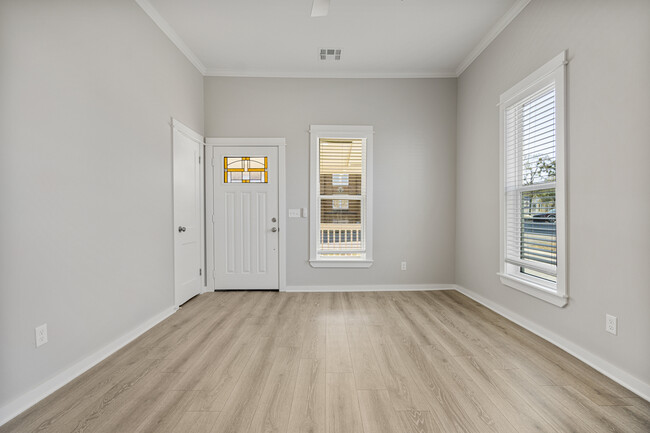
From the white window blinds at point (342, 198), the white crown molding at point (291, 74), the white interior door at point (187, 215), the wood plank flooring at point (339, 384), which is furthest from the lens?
the white window blinds at point (342, 198)

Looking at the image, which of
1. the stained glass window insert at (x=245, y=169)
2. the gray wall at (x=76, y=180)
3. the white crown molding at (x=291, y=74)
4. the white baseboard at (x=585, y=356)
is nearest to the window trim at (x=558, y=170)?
the white baseboard at (x=585, y=356)

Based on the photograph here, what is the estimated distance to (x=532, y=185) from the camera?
276cm

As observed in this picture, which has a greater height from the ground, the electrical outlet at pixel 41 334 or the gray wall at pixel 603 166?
the gray wall at pixel 603 166

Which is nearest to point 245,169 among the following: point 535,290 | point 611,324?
point 535,290

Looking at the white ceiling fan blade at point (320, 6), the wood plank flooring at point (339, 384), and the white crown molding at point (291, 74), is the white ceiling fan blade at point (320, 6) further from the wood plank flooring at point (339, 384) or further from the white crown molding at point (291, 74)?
the wood plank flooring at point (339, 384)

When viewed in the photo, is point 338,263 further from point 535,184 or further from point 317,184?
point 535,184

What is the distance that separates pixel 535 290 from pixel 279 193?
122 inches

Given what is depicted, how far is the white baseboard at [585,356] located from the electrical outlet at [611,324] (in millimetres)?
218

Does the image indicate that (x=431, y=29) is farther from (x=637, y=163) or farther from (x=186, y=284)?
(x=186, y=284)

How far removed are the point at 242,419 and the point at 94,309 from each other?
57.1 inches

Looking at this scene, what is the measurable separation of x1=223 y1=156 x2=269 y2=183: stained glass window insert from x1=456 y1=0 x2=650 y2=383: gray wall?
3099 millimetres

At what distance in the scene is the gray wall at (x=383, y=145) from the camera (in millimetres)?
4184

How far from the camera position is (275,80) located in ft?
13.7

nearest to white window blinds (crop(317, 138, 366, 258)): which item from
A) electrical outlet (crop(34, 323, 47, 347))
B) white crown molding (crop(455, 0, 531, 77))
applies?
white crown molding (crop(455, 0, 531, 77))
